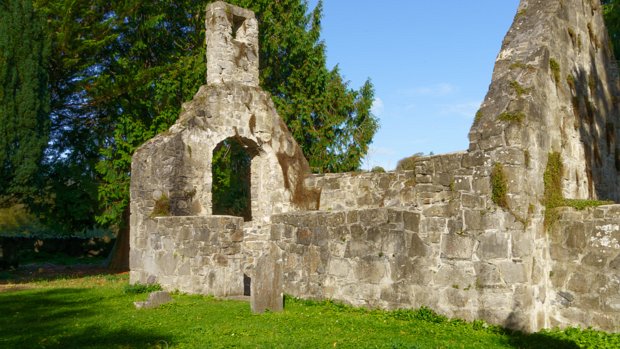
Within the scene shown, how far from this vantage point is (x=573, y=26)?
1034 cm

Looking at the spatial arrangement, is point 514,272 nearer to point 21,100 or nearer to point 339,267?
point 339,267

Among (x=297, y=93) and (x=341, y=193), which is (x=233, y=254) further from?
(x=297, y=93)

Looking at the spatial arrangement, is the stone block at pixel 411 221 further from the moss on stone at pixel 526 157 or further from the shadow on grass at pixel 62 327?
the shadow on grass at pixel 62 327

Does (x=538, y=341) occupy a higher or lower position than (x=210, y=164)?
lower

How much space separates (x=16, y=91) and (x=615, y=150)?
649 inches

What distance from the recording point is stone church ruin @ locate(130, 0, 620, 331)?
27.3 ft

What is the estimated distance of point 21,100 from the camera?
734 inches

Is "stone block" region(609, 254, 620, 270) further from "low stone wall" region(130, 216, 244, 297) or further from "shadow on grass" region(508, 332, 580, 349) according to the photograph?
"low stone wall" region(130, 216, 244, 297)

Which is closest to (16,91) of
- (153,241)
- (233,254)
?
(153,241)

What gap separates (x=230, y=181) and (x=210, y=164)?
34.0ft

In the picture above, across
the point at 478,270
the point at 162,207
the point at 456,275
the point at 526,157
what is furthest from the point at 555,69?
the point at 162,207

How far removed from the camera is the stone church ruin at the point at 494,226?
8.31 metres

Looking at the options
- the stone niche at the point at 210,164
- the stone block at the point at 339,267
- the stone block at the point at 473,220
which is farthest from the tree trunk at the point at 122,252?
the stone block at the point at 473,220

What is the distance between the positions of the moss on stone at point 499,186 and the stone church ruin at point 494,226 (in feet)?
0.05
